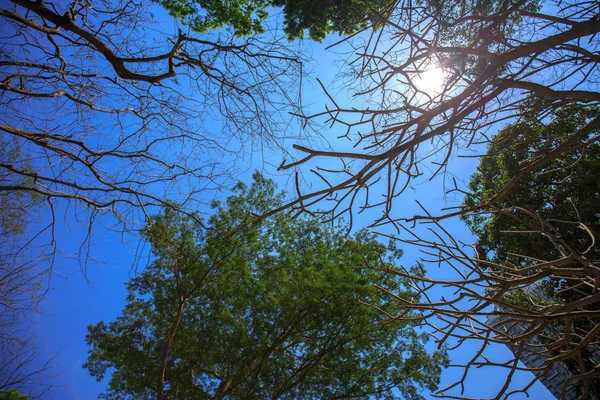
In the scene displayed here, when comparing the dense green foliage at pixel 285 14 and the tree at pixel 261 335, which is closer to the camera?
the dense green foliage at pixel 285 14

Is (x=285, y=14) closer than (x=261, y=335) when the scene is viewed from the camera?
Yes

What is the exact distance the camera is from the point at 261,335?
796 cm

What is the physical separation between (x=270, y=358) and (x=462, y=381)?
7.14m

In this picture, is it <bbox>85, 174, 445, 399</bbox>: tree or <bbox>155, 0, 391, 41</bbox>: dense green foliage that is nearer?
<bbox>155, 0, 391, 41</bbox>: dense green foliage

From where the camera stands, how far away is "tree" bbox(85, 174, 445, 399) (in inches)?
297

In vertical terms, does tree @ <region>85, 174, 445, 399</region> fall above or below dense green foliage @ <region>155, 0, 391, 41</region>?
A: below

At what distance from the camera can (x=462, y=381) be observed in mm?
1617

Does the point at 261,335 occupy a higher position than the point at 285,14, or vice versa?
the point at 285,14

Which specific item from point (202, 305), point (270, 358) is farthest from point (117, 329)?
point (270, 358)

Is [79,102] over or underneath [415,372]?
over

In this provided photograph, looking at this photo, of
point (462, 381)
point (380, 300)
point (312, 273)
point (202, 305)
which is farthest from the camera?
point (380, 300)

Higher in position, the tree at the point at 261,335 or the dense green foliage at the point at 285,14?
the dense green foliage at the point at 285,14

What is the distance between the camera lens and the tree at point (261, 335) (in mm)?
7535

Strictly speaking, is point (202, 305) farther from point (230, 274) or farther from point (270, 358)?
point (270, 358)
